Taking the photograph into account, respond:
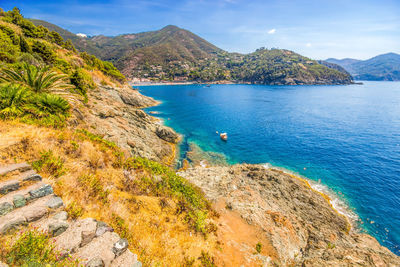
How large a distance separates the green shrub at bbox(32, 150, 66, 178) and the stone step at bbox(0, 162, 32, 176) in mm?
312

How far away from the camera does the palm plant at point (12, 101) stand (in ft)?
31.0

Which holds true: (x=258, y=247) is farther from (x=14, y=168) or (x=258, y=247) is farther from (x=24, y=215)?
(x=14, y=168)

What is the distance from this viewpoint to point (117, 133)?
22812 mm

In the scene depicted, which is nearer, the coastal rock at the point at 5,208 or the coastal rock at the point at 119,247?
the coastal rock at the point at 5,208

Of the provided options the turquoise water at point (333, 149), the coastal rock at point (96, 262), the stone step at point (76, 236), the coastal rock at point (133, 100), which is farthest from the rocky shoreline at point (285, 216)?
the coastal rock at point (133, 100)

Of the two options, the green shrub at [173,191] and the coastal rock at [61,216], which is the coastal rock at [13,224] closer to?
the coastal rock at [61,216]

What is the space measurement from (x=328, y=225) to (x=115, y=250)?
18.5m

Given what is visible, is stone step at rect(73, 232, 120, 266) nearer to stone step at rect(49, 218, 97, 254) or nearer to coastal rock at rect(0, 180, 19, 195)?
stone step at rect(49, 218, 97, 254)

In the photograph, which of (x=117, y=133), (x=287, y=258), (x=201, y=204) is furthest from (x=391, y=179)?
(x=117, y=133)

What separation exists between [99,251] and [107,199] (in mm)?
2983

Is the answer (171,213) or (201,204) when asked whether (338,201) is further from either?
(171,213)

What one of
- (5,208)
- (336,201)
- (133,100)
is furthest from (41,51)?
(336,201)

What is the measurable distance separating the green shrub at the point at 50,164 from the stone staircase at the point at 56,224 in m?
0.91

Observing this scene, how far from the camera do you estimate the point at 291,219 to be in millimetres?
14109
